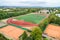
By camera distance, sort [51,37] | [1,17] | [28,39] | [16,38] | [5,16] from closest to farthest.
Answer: [28,39], [16,38], [51,37], [1,17], [5,16]

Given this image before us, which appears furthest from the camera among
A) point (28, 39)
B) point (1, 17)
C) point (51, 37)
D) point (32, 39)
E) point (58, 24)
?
point (1, 17)

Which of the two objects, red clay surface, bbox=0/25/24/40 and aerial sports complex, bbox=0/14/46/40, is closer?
red clay surface, bbox=0/25/24/40

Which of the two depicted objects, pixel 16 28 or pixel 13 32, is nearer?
pixel 13 32

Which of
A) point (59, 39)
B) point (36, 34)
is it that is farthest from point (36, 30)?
point (59, 39)

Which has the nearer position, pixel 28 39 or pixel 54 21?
pixel 28 39

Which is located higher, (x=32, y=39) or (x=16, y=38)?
(x=32, y=39)

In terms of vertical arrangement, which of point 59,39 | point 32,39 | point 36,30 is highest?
point 36,30

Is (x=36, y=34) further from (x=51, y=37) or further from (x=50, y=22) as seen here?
(x=50, y=22)

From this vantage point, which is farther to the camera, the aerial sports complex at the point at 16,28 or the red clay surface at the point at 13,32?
the aerial sports complex at the point at 16,28

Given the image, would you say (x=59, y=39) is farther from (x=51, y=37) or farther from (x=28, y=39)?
(x=28, y=39)
